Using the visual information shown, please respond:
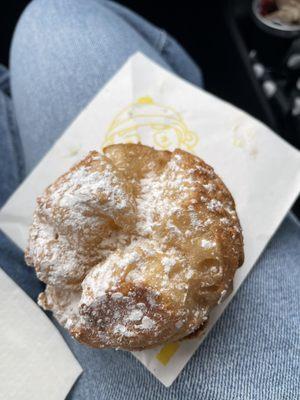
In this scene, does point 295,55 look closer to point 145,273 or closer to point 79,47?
point 79,47

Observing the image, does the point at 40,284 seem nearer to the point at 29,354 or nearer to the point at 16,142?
the point at 29,354

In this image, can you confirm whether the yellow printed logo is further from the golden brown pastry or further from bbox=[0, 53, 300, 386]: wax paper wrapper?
the golden brown pastry

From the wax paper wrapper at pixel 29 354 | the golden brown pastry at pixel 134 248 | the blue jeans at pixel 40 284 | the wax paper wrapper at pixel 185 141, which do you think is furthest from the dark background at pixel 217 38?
the wax paper wrapper at pixel 29 354

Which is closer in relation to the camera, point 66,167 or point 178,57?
point 66,167

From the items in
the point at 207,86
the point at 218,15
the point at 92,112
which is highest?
the point at 92,112

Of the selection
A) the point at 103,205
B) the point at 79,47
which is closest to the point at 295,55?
the point at 79,47

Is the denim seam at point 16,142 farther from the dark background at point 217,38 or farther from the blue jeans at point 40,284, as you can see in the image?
the dark background at point 217,38
